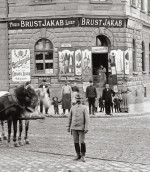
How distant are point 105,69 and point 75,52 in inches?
97.1

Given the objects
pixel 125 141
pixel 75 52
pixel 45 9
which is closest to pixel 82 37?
pixel 75 52

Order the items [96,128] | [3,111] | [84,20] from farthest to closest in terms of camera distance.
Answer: [84,20] < [96,128] < [3,111]

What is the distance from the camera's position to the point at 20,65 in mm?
31125

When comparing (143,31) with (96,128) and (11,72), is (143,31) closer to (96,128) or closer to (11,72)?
(11,72)

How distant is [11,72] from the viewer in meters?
31.3

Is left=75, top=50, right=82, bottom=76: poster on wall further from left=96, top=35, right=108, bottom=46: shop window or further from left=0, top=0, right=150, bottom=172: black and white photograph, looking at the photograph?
left=96, top=35, right=108, bottom=46: shop window

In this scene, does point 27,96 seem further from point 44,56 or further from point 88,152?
point 44,56

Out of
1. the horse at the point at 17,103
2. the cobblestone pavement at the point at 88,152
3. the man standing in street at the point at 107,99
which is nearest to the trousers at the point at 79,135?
the cobblestone pavement at the point at 88,152

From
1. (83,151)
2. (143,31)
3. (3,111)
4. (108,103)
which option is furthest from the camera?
(143,31)

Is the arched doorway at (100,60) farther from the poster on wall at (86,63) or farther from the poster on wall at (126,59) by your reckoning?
the poster on wall at (126,59)

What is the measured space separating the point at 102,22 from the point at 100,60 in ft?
8.83

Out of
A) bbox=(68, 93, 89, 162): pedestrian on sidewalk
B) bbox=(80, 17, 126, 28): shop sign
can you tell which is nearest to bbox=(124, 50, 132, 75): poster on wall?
bbox=(80, 17, 126, 28): shop sign

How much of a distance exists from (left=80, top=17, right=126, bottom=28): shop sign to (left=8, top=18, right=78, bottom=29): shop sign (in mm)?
573

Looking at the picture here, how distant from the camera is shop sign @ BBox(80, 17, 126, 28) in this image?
30.1 m
